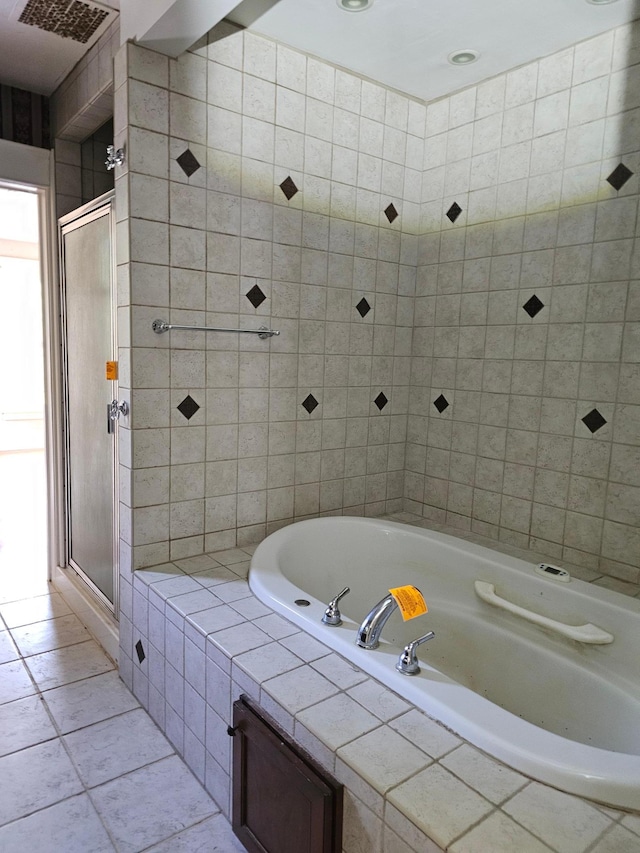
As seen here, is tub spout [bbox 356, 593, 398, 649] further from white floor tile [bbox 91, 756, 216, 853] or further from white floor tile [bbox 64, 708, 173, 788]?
white floor tile [bbox 64, 708, 173, 788]

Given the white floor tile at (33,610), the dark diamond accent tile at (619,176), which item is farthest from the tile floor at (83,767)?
the dark diamond accent tile at (619,176)

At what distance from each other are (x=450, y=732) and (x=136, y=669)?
1.29m

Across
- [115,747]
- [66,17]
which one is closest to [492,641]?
[115,747]

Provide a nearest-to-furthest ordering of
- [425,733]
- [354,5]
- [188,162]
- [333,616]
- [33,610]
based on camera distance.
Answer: [425,733] → [333,616] → [354,5] → [188,162] → [33,610]

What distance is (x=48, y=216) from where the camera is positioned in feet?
9.05

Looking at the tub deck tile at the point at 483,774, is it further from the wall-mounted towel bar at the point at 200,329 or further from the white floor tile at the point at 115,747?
the wall-mounted towel bar at the point at 200,329

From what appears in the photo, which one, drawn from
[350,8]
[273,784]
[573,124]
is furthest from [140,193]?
[273,784]

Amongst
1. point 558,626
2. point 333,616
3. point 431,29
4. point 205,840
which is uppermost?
point 431,29

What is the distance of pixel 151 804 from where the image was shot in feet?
5.35

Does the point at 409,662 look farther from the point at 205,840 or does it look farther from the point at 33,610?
the point at 33,610

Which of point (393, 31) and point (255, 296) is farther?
point (255, 296)

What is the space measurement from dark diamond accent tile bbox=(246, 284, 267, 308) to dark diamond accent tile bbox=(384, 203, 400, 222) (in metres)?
0.77

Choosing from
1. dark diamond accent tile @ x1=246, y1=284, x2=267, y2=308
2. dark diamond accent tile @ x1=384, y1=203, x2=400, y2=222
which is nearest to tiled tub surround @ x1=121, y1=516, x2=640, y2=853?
dark diamond accent tile @ x1=246, y1=284, x2=267, y2=308

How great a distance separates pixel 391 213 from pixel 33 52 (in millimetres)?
1615
